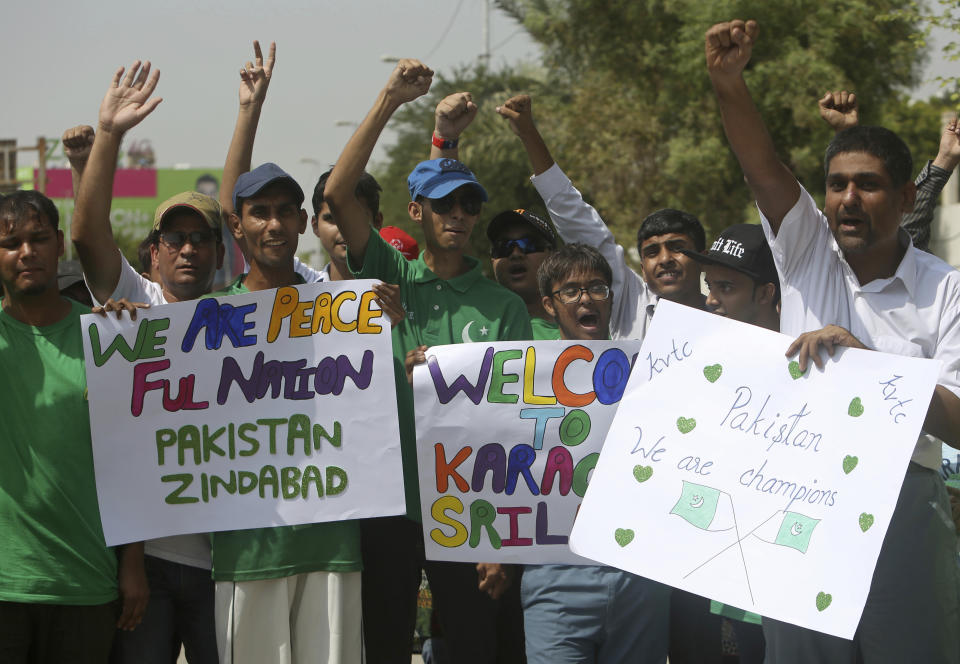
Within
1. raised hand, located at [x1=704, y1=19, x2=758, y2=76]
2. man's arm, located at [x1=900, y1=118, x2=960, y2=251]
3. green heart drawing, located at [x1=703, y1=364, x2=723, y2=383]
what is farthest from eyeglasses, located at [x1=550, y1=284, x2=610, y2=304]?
man's arm, located at [x1=900, y1=118, x2=960, y2=251]

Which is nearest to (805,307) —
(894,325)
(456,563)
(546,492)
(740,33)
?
(894,325)

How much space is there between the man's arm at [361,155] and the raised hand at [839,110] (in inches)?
58.9

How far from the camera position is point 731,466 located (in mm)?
3557

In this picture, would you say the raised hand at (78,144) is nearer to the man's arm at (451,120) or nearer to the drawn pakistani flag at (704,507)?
the man's arm at (451,120)

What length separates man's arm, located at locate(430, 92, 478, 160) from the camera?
15.6 ft

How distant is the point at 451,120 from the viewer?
189 inches

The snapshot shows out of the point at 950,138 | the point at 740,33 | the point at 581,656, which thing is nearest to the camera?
the point at 740,33

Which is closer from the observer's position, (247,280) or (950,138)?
(247,280)

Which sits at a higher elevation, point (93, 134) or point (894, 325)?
point (93, 134)

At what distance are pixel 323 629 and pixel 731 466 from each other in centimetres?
151

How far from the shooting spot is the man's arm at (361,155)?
161 inches

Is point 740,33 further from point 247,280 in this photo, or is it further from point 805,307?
point 247,280

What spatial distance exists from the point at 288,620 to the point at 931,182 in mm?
3441

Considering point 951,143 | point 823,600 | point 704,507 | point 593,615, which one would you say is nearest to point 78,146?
point 593,615
